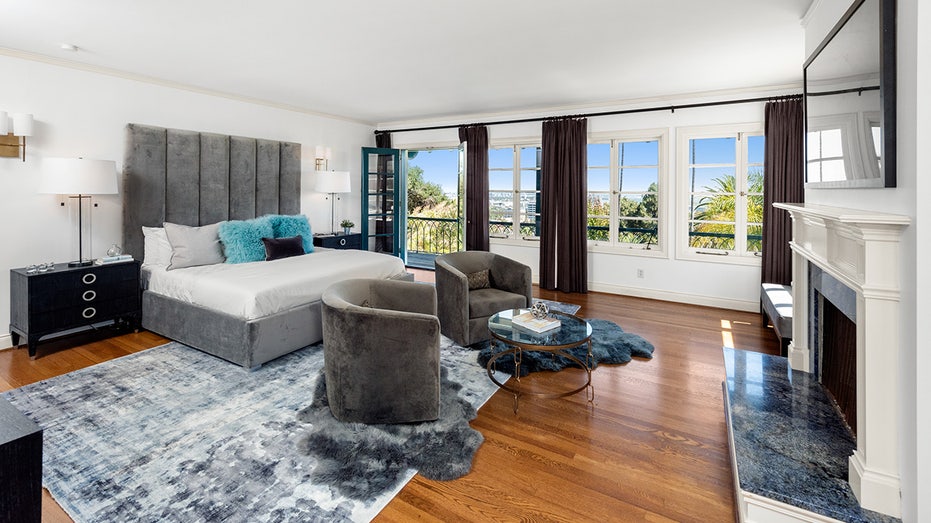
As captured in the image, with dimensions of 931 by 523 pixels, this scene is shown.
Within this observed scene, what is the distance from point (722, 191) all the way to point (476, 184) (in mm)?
3262

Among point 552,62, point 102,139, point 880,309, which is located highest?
point 552,62

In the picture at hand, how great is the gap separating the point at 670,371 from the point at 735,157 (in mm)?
3103

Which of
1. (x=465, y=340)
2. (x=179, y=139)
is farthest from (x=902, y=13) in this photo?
(x=179, y=139)

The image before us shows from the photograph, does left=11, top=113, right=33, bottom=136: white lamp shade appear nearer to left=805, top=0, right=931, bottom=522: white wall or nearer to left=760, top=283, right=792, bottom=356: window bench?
left=805, top=0, right=931, bottom=522: white wall

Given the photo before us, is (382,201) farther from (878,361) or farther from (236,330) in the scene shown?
(878,361)

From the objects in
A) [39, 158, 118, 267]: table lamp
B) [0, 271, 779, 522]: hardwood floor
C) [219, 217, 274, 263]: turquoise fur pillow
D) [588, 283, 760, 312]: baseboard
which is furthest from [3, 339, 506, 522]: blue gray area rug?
[588, 283, 760, 312]: baseboard

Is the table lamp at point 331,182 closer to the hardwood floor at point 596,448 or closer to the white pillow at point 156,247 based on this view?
the white pillow at point 156,247

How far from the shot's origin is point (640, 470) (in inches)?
86.4

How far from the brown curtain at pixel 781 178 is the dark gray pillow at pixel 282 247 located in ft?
17.0

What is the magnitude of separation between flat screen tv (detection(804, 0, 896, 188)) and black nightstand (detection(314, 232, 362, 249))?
535cm

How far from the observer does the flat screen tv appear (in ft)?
5.21

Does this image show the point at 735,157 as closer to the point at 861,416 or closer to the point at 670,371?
the point at 670,371

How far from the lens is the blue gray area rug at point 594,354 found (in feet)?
11.4

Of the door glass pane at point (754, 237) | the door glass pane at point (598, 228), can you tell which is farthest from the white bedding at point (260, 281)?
the door glass pane at point (754, 237)
